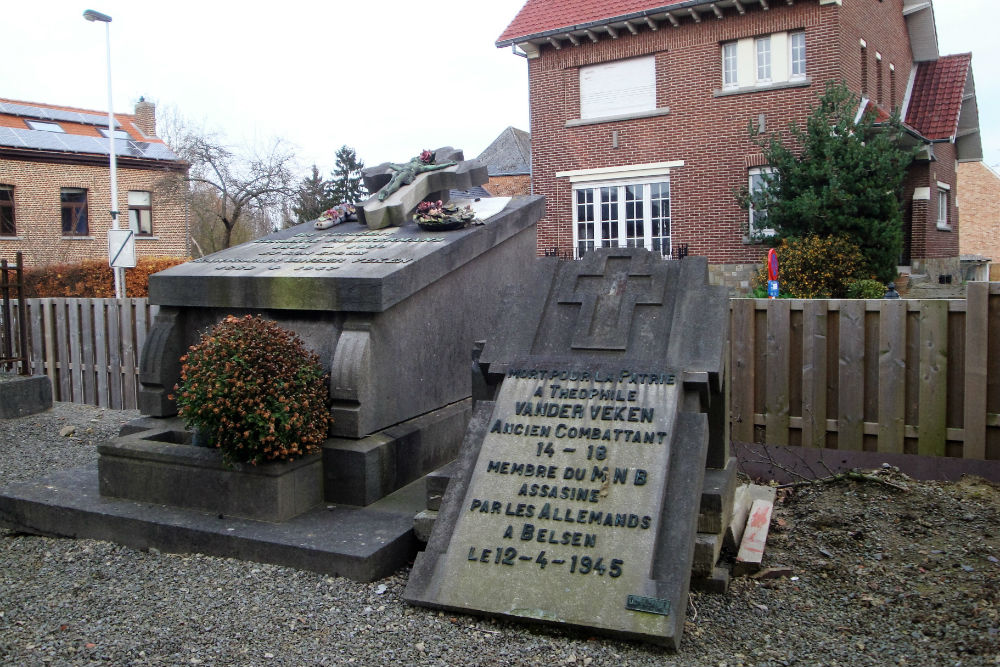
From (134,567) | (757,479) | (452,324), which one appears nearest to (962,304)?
(757,479)

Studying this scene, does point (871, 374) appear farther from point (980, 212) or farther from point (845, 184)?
point (980, 212)

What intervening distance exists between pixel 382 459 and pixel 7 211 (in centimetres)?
2756

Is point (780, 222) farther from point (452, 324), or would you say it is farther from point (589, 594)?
point (589, 594)

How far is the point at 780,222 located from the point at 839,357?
1068 cm

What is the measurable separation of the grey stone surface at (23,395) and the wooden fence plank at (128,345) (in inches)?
31.2

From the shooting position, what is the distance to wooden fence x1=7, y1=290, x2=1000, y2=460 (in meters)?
5.35

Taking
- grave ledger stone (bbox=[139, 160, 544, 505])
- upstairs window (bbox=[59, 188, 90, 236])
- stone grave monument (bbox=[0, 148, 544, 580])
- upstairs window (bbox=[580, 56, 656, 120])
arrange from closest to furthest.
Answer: stone grave monument (bbox=[0, 148, 544, 580]) → grave ledger stone (bbox=[139, 160, 544, 505]) → upstairs window (bbox=[580, 56, 656, 120]) → upstairs window (bbox=[59, 188, 90, 236])

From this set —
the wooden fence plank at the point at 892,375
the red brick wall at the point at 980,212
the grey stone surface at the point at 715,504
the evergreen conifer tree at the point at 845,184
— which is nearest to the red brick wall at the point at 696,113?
the evergreen conifer tree at the point at 845,184

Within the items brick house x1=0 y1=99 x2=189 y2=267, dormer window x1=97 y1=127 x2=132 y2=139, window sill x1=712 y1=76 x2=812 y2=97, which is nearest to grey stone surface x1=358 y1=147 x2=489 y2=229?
window sill x1=712 y1=76 x2=812 y2=97

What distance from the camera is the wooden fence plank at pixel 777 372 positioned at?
6035 mm

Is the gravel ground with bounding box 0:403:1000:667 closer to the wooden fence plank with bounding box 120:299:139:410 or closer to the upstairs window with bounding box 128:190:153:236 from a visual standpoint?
the wooden fence plank with bounding box 120:299:139:410

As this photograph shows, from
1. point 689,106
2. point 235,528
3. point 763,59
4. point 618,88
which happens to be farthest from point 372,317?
point 618,88

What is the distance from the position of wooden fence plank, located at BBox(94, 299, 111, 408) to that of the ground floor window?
12.3m

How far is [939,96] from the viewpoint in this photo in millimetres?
22172
